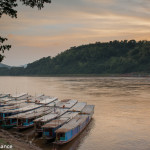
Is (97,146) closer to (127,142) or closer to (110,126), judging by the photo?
(127,142)

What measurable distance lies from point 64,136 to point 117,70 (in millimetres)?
162836

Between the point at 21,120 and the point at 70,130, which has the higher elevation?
the point at 21,120

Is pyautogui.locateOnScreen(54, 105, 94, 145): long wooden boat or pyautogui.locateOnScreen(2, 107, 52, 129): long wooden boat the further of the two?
pyautogui.locateOnScreen(2, 107, 52, 129): long wooden boat

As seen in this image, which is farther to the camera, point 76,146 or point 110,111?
point 110,111

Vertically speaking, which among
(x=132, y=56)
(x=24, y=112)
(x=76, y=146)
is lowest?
(x=76, y=146)

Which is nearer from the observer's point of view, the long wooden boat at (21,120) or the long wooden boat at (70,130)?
the long wooden boat at (70,130)

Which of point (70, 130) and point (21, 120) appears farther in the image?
point (21, 120)

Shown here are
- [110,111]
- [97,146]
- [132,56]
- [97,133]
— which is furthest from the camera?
[132,56]

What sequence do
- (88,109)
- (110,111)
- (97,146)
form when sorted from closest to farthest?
1. (97,146)
2. (88,109)
3. (110,111)

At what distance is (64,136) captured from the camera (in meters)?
25.7

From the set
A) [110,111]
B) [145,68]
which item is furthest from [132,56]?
[110,111]

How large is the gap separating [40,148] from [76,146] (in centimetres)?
437

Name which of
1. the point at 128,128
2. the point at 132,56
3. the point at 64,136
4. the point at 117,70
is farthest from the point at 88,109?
the point at 132,56

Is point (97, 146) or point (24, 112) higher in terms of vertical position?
point (24, 112)
